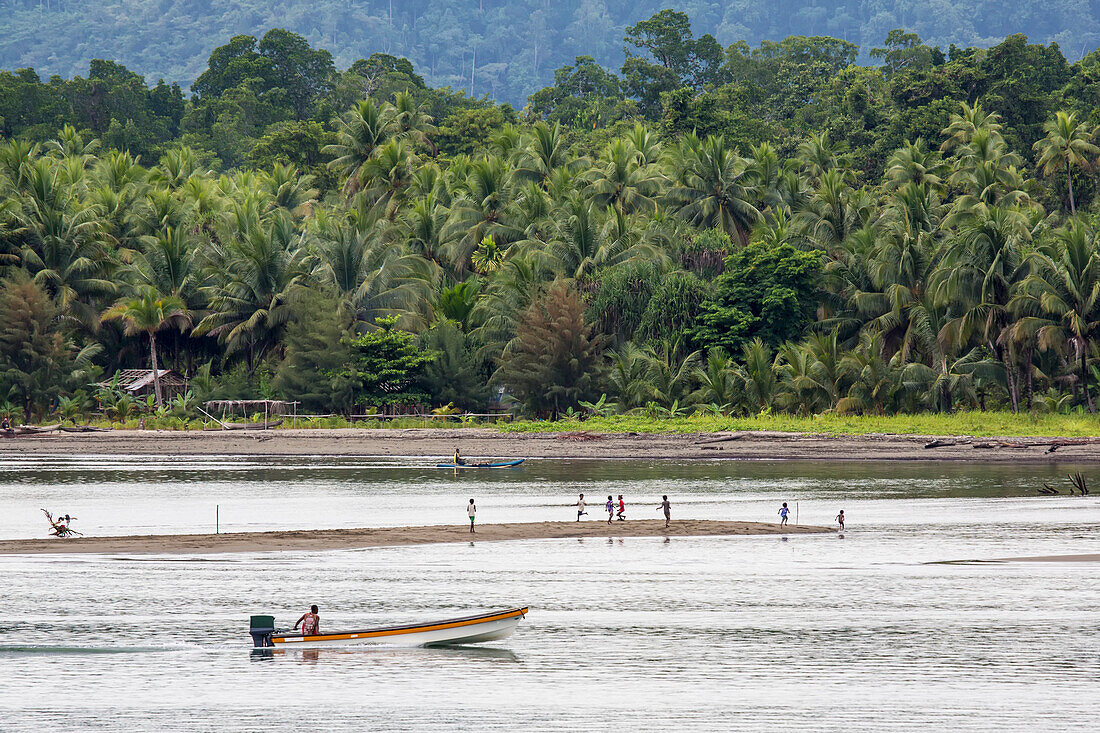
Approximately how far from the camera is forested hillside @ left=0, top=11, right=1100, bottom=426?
5941cm

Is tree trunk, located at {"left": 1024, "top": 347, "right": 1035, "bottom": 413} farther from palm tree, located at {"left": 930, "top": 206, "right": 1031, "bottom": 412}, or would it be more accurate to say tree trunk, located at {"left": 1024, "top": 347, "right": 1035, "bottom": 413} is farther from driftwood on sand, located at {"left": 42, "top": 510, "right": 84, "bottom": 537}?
driftwood on sand, located at {"left": 42, "top": 510, "right": 84, "bottom": 537}

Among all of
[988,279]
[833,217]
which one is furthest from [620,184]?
[988,279]

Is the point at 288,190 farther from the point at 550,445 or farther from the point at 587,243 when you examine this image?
the point at 550,445

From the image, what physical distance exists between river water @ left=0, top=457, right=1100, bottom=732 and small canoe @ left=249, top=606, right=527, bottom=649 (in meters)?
0.53

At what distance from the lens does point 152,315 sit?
67062 millimetres

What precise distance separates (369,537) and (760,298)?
112 feet

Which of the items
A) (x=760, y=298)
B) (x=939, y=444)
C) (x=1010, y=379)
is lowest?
(x=939, y=444)

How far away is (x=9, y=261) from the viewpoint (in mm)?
70688

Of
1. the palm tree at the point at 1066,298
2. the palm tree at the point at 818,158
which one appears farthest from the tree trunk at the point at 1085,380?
the palm tree at the point at 818,158

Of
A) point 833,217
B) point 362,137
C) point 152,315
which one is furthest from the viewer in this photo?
point 362,137

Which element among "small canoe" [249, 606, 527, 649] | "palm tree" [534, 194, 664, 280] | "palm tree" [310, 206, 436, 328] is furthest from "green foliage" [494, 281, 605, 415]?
"small canoe" [249, 606, 527, 649]

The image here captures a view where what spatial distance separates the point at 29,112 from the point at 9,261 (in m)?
47.0

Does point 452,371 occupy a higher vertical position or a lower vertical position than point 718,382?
higher

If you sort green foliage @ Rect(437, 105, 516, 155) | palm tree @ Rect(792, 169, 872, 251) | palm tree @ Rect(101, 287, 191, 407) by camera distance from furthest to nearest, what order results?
1. green foliage @ Rect(437, 105, 516, 155)
2. palm tree @ Rect(792, 169, 872, 251)
3. palm tree @ Rect(101, 287, 191, 407)
